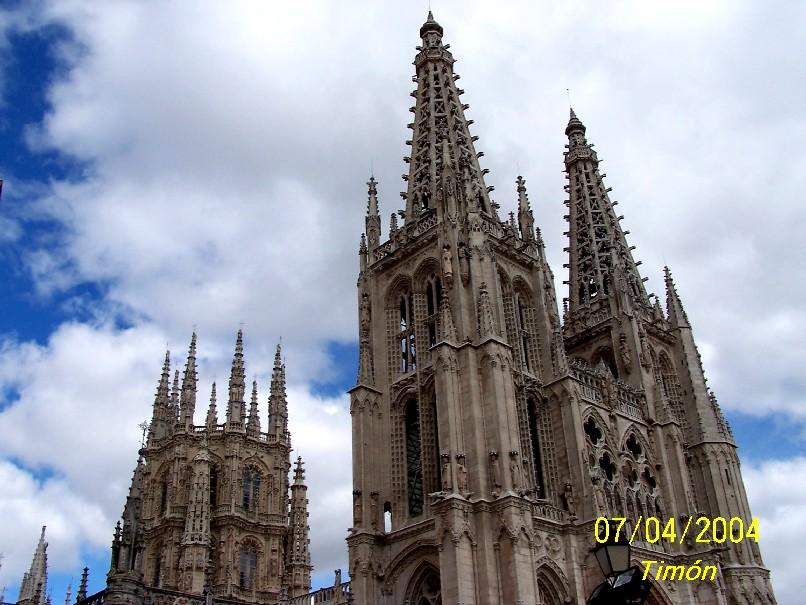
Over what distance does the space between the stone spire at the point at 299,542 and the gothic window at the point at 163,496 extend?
→ 882cm

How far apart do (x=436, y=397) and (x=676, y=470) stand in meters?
14.6

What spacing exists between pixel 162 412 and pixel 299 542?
590 inches

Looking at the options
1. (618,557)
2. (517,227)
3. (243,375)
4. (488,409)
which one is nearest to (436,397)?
(488,409)

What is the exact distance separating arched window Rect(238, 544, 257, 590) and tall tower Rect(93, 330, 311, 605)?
0.07 metres

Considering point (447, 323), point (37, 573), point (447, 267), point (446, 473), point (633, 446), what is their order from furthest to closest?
point (37, 573)
point (633, 446)
point (447, 267)
point (447, 323)
point (446, 473)

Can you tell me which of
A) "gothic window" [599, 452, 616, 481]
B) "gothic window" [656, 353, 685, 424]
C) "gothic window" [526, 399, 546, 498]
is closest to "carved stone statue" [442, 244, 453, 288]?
"gothic window" [526, 399, 546, 498]

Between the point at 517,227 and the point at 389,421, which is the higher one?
the point at 517,227

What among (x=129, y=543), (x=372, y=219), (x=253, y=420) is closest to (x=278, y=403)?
(x=253, y=420)

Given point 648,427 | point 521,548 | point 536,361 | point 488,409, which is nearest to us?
point 521,548

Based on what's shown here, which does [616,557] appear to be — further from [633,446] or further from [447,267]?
[633,446]

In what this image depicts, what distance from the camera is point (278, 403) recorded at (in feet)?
218

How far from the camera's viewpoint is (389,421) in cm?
3850

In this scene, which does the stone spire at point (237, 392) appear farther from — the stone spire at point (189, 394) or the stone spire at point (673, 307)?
the stone spire at point (673, 307)

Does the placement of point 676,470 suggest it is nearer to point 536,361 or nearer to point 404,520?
point 536,361
